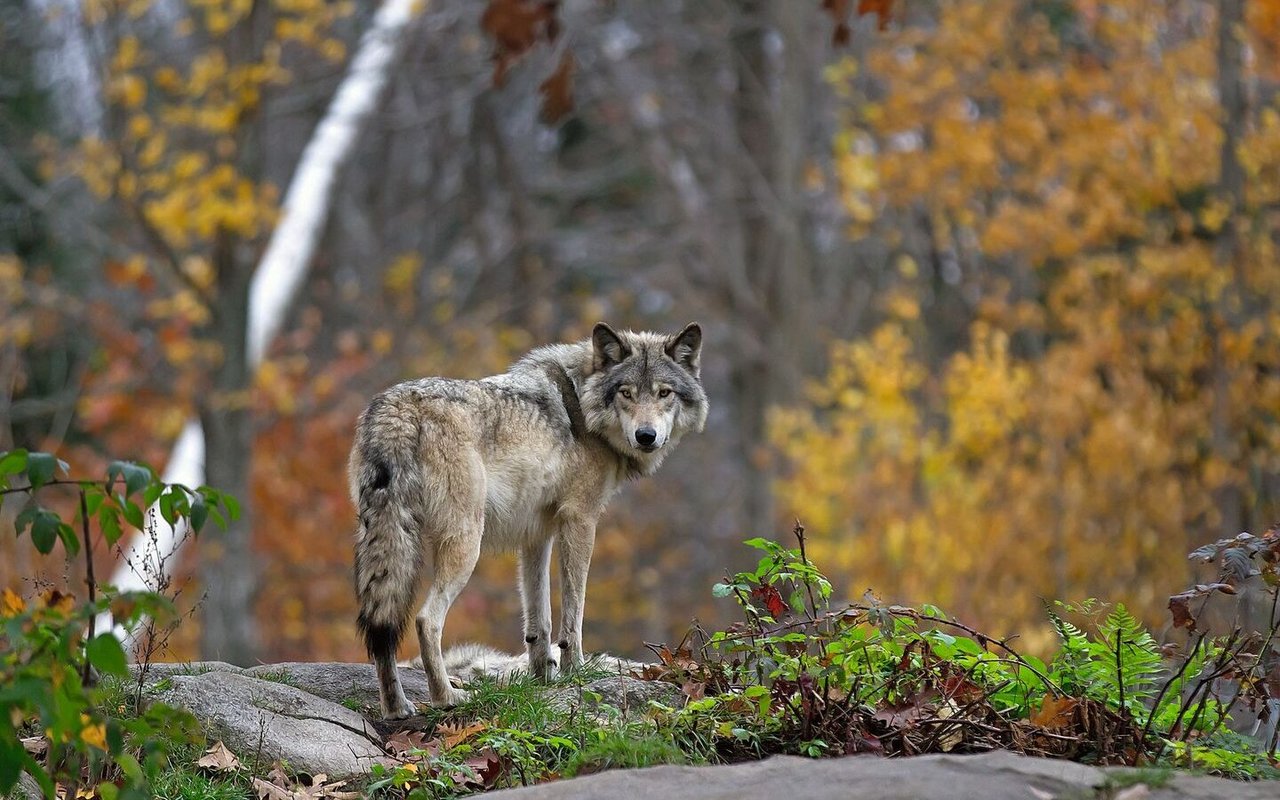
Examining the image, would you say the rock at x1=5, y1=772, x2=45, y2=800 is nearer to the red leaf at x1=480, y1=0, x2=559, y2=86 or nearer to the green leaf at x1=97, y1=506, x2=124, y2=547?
the green leaf at x1=97, y1=506, x2=124, y2=547

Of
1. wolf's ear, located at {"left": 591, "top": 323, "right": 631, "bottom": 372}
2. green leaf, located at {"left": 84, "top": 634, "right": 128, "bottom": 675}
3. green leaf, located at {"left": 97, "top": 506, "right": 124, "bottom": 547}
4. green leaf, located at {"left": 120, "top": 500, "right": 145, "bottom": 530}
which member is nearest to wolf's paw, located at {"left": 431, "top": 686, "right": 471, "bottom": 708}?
Answer: wolf's ear, located at {"left": 591, "top": 323, "right": 631, "bottom": 372}

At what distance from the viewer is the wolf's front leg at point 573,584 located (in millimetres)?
7309

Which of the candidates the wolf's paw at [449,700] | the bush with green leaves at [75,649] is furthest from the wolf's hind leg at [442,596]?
the bush with green leaves at [75,649]

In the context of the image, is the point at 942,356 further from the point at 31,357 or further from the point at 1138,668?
the point at 1138,668

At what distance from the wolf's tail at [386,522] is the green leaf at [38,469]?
2200 millimetres

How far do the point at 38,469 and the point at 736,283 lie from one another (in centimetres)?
1868

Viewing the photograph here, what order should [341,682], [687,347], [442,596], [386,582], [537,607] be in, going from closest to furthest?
1. [386,582]
2. [442,596]
3. [341,682]
4. [537,607]
5. [687,347]

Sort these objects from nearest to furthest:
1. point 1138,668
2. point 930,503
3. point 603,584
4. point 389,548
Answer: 1. point 1138,668
2. point 389,548
3. point 930,503
4. point 603,584

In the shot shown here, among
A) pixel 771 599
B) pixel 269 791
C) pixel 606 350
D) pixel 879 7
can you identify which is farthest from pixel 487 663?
pixel 879 7

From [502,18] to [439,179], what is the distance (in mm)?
25815

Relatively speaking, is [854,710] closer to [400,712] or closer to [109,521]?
[400,712]

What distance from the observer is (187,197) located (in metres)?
15.4

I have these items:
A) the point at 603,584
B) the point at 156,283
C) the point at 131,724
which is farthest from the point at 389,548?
the point at 603,584

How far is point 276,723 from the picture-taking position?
6.11 metres
